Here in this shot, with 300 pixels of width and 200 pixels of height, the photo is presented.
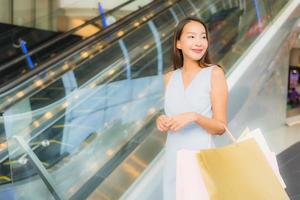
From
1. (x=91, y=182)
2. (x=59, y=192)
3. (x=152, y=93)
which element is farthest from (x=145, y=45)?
(x=59, y=192)

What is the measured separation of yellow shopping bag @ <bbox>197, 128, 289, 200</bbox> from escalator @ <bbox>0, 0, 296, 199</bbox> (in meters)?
1.31

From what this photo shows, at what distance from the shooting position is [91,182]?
283 centimetres

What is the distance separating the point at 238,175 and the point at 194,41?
607 mm

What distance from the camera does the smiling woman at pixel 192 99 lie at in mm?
1683

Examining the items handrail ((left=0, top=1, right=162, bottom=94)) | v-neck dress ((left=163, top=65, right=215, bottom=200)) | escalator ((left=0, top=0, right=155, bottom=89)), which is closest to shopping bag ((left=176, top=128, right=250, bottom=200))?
v-neck dress ((left=163, top=65, right=215, bottom=200))

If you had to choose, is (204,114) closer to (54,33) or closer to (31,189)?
(31,189)

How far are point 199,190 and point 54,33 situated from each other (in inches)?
287

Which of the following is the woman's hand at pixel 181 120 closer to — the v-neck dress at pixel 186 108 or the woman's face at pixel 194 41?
the v-neck dress at pixel 186 108

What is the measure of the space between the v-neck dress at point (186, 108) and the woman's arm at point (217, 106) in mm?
27

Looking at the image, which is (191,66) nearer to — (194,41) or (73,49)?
(194,41)

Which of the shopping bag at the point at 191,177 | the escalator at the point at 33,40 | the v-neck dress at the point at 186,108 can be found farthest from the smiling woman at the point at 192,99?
the escalator at the point at 33,40

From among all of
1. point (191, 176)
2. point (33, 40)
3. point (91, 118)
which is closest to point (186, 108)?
point (191, 176)

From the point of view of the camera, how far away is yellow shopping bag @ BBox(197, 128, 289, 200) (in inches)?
52.9

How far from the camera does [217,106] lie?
1.69 metres
